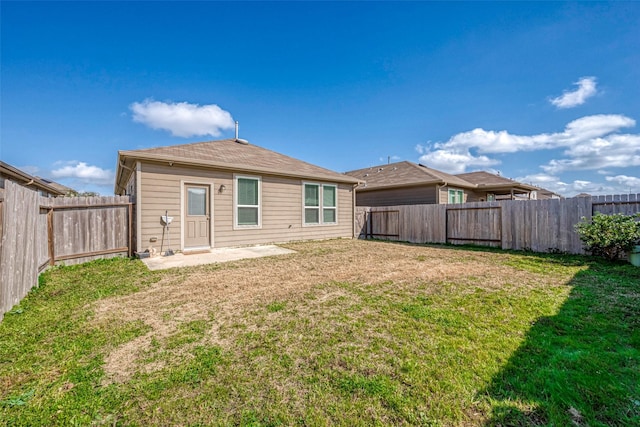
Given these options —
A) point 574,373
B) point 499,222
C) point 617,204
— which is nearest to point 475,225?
point 499,222

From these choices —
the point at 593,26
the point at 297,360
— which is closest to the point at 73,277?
the point at 297,360

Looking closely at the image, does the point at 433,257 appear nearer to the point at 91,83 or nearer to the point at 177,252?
the point at 177,252

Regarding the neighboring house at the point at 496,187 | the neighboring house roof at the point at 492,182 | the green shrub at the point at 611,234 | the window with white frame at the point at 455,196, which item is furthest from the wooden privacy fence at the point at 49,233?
the neighboring house roof at the point at 492,182

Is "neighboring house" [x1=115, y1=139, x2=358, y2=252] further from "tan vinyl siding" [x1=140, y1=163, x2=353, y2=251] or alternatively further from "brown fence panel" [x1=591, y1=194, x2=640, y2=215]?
"brown fence panel" [x1=591, y1=194, x2=640, y2=215]

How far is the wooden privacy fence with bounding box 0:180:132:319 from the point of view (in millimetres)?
3266

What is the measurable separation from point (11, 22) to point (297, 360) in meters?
10.9

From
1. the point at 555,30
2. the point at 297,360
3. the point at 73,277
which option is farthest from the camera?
the point at 555,30

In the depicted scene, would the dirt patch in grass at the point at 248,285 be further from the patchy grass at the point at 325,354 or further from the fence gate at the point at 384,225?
the fence gate at the point at 384,225

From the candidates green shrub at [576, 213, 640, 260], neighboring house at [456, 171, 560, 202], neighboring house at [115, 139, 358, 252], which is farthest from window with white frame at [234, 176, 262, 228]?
neighboring house at [456, 171, 560, 202]

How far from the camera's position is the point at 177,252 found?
298 inches

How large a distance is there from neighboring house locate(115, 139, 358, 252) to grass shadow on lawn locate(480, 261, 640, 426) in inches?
304

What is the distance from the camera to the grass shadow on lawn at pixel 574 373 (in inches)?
63.2

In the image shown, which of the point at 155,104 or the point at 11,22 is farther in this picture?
the point at 155,104

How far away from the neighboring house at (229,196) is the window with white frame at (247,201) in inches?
1.3
